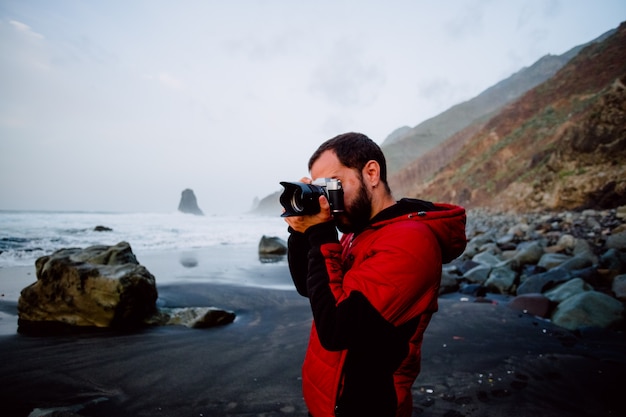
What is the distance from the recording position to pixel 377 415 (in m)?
1.25

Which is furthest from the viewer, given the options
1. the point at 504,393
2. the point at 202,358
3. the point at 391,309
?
the point at 202,358

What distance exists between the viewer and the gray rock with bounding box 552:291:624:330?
4000mm

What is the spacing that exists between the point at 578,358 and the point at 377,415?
10.5 feet

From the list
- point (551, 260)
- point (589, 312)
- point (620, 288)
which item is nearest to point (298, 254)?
point (589, 312)

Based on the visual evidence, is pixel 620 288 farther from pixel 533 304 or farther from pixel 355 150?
pixel 355 150

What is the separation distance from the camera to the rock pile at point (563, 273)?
421cm

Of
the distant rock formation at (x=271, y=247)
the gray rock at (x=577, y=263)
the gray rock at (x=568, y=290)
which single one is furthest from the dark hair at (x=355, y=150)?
the distant rock formation at (x=271, y=247)

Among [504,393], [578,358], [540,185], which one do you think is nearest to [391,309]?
[504,393]

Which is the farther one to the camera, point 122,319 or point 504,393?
point 122,319

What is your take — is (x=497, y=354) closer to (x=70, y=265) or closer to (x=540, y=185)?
(x=70, y=265)

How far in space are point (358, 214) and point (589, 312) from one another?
14.7 feet

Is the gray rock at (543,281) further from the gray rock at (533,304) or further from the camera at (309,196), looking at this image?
the camera at (309,196)

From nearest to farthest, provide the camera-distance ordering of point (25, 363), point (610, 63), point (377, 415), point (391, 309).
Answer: point (391, 309) → point (377, 415) → point (25, 363) → point (610, 63)

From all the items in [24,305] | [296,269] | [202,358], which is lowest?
[202,358]
